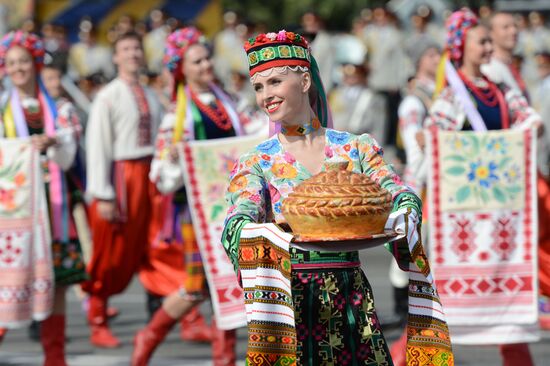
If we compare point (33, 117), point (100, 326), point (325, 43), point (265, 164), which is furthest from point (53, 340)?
point (325, 43)

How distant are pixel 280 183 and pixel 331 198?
0.48m

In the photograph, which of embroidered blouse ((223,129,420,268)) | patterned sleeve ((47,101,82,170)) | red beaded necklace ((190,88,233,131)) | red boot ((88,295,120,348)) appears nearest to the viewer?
embroidered blouse ((223,129,420,268))

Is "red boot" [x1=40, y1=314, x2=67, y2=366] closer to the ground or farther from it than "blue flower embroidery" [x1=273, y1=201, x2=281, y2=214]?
closer to the ground

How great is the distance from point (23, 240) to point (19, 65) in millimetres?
1034

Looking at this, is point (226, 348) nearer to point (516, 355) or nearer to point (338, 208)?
point (516, 355)

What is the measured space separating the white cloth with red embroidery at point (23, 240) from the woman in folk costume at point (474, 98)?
87.5 inches

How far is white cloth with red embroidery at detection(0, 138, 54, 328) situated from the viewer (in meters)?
8.16

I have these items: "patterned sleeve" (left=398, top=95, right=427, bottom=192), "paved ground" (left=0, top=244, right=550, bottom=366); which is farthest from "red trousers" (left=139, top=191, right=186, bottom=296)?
"patterned sleeve" (left=398, top=95, right=427, bottom=192)

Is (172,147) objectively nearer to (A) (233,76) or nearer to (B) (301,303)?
(B) (301,303)

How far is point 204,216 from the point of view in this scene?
791 centimetres

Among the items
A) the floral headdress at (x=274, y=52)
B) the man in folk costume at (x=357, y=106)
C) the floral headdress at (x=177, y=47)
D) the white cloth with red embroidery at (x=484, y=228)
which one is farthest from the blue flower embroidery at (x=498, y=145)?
the man in folk costume at (x=357, y=106)

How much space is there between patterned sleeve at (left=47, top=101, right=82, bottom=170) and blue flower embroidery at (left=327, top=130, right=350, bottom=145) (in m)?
3.59

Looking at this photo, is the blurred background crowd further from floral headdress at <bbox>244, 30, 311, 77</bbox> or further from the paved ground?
floral headdress at <bbox>244, 30, 311, 77</bbox>

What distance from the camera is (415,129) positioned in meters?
8.92
